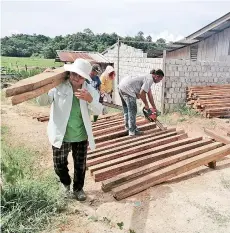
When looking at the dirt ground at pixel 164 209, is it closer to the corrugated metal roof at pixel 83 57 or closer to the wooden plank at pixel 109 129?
the wooden plank at pixel 109 129

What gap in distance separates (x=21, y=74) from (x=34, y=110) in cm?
1153

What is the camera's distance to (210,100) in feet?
30.8

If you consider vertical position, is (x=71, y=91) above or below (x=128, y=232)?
above

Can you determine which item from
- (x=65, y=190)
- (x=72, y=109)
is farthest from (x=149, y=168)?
(x=72, y=109)

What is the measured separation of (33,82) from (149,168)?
235 centimetres

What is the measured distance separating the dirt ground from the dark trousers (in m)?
0.30

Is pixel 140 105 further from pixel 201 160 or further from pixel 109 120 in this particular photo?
pixel 201 160

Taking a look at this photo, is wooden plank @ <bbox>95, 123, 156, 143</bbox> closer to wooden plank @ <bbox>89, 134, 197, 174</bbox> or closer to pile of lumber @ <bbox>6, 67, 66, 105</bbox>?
wooden plank @ <bbox>89, 134, 197, 174</bbox>

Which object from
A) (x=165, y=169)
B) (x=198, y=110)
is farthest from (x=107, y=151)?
(x=198, y=110)

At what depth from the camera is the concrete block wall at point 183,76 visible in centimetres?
952

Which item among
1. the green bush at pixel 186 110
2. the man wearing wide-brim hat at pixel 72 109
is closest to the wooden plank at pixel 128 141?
the man wearing wide-brim hat at pixel 72 109

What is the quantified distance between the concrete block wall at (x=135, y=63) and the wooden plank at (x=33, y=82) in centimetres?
664

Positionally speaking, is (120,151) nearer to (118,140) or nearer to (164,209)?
(118,140)

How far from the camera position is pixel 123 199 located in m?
3.89
